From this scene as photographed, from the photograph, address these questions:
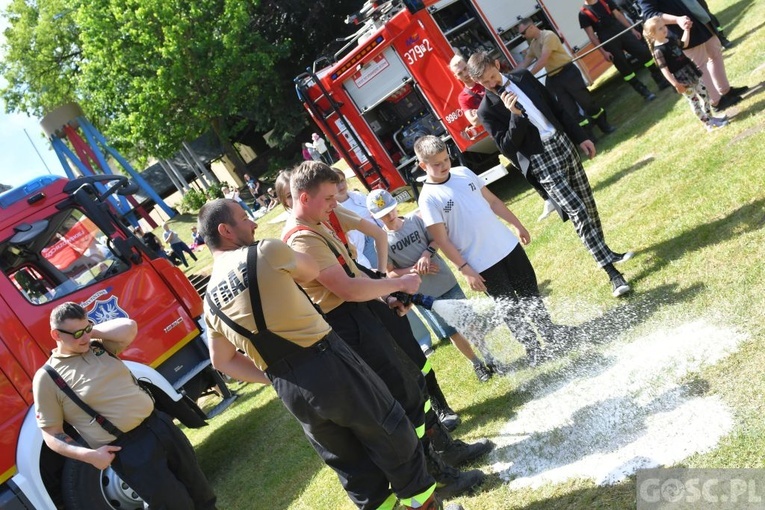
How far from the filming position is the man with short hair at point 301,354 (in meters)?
3.49

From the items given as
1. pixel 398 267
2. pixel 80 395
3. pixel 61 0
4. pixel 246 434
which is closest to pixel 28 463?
pixel 80 395

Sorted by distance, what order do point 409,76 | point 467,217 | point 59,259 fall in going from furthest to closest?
point 409,76 → point 59,259 → point 467,217

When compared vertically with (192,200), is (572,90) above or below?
below

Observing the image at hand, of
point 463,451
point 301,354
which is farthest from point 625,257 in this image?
point 301,354

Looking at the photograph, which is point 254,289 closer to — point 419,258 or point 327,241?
point 327,241

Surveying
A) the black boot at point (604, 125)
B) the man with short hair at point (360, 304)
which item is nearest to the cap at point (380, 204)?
the man with short hair at point (360, 304)

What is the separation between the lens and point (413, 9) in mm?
10867

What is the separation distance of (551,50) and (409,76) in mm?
2076

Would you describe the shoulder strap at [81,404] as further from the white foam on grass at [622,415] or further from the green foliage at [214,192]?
the green foliage at [214,192]

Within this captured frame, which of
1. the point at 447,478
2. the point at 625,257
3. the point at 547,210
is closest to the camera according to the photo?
the point at 447,478

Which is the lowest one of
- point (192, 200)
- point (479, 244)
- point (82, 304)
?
point (479, 244)

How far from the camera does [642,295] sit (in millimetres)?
5691

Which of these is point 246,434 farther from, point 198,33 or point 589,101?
point 198,33

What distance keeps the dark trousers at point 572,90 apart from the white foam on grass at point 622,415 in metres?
6.42
